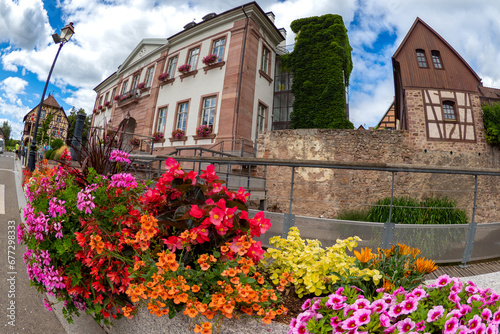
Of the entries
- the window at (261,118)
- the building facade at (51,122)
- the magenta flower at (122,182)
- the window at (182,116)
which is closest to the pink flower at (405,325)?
the magenta flower at (122,182)

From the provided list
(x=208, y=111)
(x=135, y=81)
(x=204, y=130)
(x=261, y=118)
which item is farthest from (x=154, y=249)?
(x=135, y=81)

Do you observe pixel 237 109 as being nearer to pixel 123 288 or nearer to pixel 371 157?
pixel 371 157

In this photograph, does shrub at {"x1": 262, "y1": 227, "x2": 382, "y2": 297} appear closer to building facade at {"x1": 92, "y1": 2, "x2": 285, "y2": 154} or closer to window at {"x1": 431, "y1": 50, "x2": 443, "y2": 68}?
building facade at {"x1": 92, "y1": 2, "x2": 285, "y2": 154}

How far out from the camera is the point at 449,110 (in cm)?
1280

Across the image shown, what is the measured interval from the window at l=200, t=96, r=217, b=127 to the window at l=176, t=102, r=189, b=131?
1.28 metres

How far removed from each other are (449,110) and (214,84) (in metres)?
10.9

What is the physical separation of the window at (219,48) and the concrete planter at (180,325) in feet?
41.4

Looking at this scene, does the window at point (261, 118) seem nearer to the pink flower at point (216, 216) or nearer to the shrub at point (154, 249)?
the shrub at point (154, 249)

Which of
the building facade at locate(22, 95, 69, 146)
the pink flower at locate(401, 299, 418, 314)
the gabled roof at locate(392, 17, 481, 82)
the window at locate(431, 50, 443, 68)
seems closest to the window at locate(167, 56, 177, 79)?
the building facade at locate(22, 95, 69, 146)

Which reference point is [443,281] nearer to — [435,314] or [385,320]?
[435,314]

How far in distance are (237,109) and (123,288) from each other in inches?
413

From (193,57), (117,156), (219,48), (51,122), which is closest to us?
(117,156)

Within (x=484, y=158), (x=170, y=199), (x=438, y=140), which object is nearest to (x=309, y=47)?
(x=438, y=140)

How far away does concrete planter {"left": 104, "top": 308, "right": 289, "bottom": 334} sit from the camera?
143 centimetres
